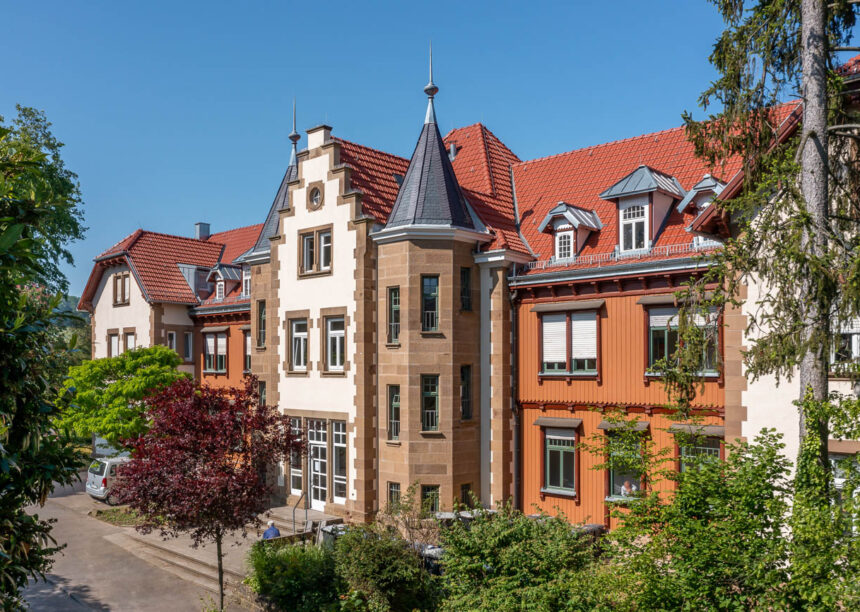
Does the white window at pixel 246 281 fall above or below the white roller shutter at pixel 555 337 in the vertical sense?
above

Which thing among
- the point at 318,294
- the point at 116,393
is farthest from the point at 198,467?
the point at 116,393

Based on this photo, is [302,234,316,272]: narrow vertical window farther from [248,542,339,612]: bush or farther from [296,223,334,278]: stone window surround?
[248,542,339,612]: bush

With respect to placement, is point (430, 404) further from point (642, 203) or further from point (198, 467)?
point (642, 203)

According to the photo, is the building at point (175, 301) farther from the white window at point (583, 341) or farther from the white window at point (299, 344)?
the white window at point (583, 341)

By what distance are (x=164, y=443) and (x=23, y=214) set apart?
9505 millimetres

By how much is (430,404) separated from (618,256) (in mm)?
7352

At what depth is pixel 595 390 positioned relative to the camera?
66.0ft

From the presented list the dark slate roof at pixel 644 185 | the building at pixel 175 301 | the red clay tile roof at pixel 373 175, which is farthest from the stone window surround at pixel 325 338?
the dark slate roof at pixel 644 185

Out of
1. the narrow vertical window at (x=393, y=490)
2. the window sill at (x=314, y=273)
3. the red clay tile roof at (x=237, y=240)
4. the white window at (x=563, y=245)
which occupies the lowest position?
the narrow vertical window at (x=393, y=490)

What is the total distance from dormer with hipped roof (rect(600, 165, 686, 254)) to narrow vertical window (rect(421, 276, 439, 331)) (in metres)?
5.78

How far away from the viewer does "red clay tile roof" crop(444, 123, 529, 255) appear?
75.2 feet

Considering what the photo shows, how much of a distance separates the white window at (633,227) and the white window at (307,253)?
1114 cm

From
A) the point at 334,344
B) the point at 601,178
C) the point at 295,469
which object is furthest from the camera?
the point at 295,469

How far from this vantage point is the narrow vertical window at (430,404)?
2109 cm
